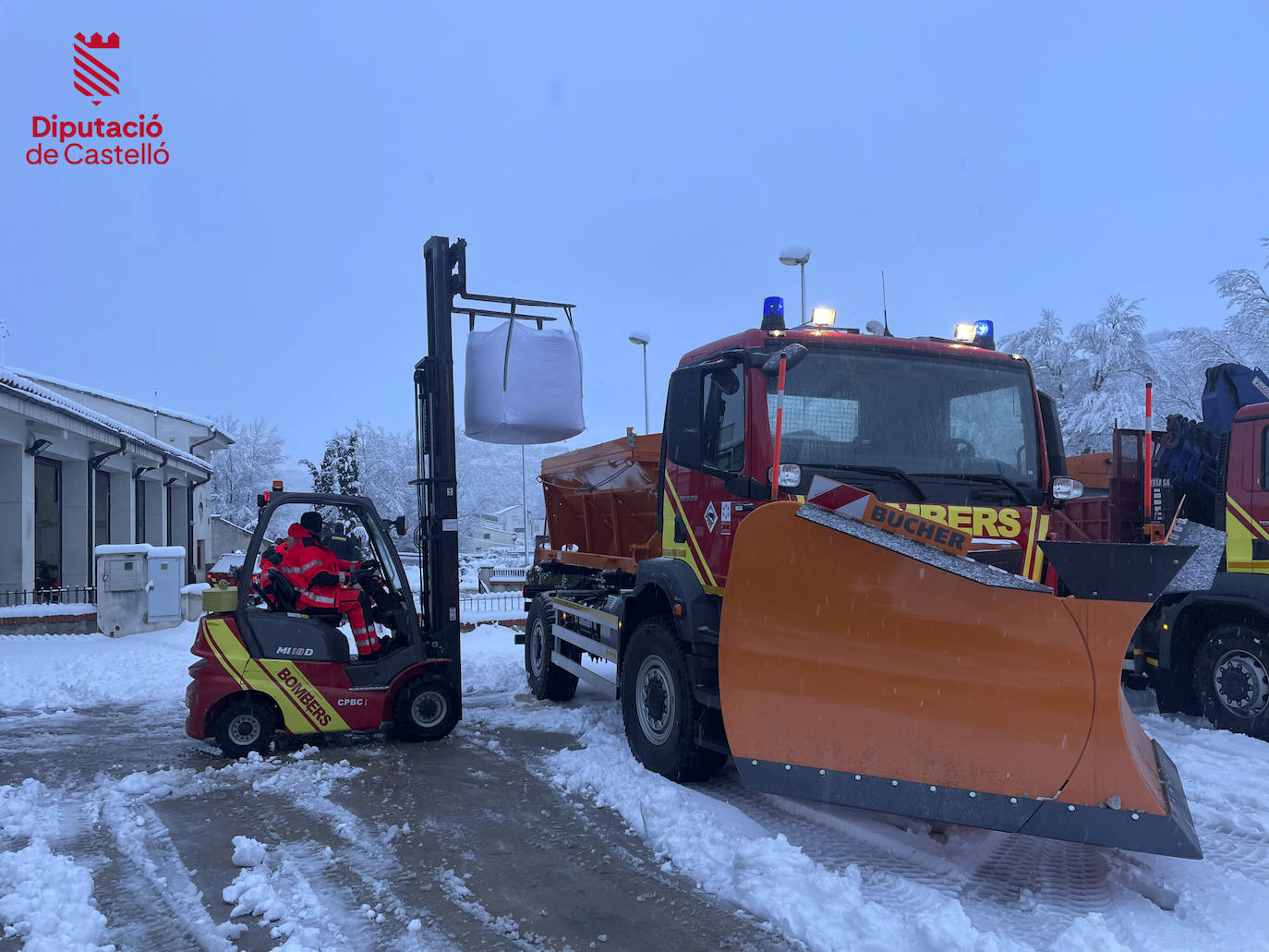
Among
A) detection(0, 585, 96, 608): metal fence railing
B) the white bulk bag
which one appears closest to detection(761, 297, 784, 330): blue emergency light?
the white bulk bag

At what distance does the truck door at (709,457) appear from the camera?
504 cm

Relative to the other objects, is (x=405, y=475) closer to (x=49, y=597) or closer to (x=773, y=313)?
(x=49, y=597)

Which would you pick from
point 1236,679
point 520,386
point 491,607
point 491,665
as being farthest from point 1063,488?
point 491,607

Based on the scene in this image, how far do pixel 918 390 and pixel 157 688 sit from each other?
8116 mm

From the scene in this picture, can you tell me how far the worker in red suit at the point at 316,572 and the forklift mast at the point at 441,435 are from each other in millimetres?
724

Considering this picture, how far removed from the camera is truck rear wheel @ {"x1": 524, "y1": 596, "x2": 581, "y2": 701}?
8.48m

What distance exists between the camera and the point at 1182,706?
7125 mm

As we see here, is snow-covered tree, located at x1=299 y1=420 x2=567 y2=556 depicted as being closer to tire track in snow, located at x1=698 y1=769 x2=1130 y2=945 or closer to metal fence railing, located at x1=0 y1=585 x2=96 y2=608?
metal fence railing, located at x1=0 y1=585 x2=96 y2=608

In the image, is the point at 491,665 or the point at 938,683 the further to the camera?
the point at 491,665

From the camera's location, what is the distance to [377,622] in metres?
7.12

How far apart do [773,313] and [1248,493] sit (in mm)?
4380

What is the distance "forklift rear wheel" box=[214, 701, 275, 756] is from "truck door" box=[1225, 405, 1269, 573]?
7.27 m

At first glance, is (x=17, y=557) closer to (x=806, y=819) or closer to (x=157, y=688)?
(x=157, y=688)

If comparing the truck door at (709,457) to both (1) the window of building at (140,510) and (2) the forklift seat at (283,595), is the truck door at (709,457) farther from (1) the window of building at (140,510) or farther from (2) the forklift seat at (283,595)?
(1) the window of building at (140,510)
